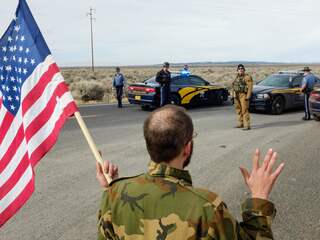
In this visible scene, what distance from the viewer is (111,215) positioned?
2.26m

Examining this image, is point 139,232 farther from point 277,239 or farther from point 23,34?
point 277,239

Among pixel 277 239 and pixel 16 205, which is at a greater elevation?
pixel 16 205

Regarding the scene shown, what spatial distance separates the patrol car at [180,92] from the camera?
18.4 metres

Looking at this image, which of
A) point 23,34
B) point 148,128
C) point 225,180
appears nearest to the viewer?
point 148,128

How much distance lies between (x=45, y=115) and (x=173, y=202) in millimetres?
1714

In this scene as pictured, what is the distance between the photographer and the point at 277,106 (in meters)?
17.1

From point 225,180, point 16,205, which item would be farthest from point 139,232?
point 225,180

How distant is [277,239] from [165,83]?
1308cm

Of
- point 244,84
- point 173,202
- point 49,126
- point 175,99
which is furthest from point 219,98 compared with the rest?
point 173,202

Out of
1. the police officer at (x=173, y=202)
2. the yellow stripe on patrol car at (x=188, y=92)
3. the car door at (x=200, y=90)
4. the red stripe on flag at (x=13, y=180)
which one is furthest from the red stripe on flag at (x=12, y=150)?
the car door at (x=200, y=90)

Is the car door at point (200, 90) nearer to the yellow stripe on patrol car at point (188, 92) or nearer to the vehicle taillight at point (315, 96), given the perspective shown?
the yellow stripe on patrol car at point (188, 92)

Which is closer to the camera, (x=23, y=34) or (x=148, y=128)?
(x=148, y=128)

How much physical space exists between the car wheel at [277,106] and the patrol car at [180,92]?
3.78 m

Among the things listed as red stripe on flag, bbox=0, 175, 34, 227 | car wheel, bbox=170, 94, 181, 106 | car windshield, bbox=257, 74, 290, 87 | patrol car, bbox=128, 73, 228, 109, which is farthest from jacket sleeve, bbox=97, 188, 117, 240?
car wheel, bbox=170, 94, 181, 106
